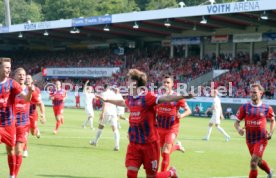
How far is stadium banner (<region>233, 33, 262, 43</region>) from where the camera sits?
47406 millimetres

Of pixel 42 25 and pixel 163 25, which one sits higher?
pixel 42 25

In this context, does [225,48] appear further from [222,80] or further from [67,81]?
[67,81]

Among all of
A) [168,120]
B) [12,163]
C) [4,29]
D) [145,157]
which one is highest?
[4,29]

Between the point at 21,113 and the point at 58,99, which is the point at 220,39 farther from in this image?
the point at 21,113

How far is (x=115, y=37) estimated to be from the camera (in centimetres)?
6128

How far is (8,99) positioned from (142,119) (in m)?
2.76

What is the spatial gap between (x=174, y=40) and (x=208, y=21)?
33.6 ft

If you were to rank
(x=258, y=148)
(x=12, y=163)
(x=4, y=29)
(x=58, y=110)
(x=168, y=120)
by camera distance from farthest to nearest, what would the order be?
(x=4, y=29)
(x=58, y=110)
(x=168, y=120)
(x=258, y=148)
(x=12, y=163)

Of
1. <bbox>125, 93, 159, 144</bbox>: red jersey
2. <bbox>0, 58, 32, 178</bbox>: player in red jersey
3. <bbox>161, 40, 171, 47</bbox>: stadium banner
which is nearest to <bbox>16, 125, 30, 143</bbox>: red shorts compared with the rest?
<bbox>0, 58, 32, 178</bbox>: player in red jersey

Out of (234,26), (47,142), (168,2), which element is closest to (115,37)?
(234,26)

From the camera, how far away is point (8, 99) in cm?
1095

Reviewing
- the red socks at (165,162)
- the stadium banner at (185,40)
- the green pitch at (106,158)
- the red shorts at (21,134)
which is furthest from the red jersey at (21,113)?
the stadium banner at (185,40)

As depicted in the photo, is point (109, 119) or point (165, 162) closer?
point (165, 162)

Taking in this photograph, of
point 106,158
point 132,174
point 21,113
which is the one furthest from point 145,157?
point 106,158
